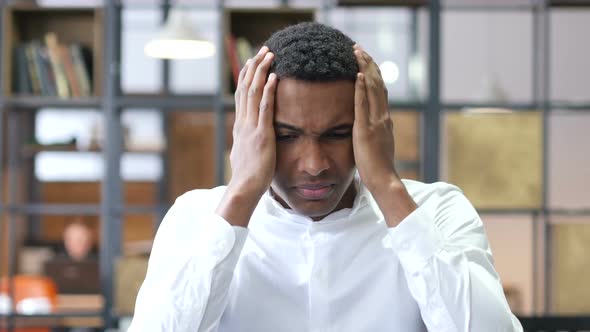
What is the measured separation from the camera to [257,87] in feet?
4.63

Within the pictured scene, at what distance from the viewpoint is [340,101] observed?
54.4 inches

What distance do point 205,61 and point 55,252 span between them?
133 cm

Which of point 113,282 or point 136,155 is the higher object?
point 136,155

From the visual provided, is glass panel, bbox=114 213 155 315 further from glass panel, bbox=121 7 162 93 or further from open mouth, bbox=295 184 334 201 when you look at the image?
open mouth, bbox=295 184 334 201

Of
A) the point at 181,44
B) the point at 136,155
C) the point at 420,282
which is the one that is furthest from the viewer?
the point at 136,155

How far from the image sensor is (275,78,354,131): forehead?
4.47ft

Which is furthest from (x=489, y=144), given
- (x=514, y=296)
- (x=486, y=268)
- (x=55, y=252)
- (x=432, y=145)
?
(x=486, y=268)

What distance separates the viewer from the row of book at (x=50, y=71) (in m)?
4.41

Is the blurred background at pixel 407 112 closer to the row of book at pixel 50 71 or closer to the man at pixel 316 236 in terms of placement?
the row of book at pixel 50 71

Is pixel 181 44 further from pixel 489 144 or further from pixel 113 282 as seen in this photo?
pixel 489 144

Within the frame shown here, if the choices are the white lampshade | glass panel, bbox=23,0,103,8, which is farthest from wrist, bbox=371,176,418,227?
glass panel, bbox=23,0,103,8

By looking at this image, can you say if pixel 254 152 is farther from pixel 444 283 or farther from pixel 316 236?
pixel 444 283

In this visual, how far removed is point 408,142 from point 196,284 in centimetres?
315

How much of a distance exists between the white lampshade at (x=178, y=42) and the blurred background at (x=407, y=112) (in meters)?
0.01
